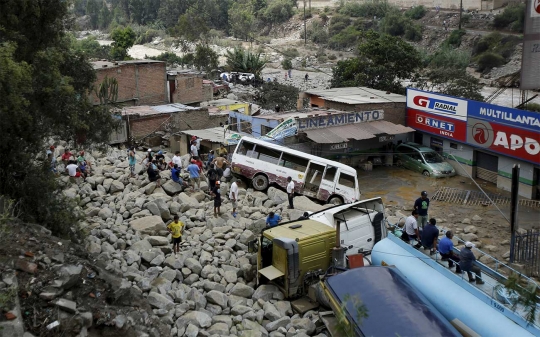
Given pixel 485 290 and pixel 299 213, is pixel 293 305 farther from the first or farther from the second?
pixel 299 213

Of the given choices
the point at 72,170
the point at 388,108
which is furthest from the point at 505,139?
the point at 72,170

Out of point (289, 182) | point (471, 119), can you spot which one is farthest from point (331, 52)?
point (289, 182)

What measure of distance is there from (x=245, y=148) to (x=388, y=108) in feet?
29.2

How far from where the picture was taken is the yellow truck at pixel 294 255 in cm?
1103

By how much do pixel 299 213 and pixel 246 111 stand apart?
570 inches

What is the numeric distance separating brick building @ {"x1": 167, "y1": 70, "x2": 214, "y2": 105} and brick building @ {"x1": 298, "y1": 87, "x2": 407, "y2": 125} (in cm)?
597

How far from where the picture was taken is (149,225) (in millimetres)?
13555

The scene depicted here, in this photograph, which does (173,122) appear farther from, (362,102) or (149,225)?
(149,225)

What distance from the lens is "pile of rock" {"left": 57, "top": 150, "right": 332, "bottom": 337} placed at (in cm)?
1016

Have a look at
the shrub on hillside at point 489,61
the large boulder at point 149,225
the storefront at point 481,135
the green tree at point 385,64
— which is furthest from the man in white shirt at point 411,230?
the shrub on hillside at point 489,61

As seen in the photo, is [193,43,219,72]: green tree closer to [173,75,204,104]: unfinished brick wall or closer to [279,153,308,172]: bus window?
[173,75,204,104]: unfinished brick wall

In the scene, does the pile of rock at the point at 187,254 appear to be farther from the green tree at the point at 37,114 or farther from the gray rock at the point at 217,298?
the green tree at the point at 37,114

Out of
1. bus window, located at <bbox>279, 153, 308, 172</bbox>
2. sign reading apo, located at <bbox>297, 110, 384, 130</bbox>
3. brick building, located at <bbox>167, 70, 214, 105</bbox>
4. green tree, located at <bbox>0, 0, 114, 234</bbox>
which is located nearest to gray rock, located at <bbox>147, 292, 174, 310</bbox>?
green tree, located at <bbox>0, 0, 114, 234</bbox>

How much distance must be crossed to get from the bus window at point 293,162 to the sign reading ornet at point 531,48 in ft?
29.0
